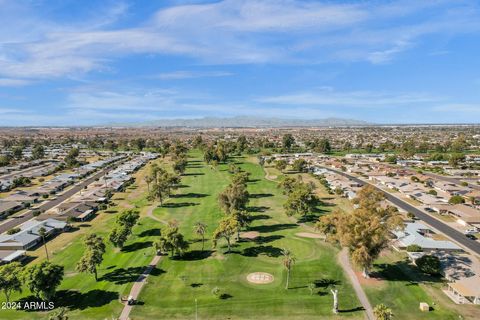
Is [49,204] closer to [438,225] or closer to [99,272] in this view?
[99,272]

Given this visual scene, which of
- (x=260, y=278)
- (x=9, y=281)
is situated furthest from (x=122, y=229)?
(x=260, y=278)

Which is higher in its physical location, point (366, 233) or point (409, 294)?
point (366, 233)

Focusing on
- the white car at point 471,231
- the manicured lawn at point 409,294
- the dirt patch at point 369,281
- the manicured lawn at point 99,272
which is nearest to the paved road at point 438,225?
the white car at point 471,231

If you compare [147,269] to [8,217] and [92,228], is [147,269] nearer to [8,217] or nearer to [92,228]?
[92,228]

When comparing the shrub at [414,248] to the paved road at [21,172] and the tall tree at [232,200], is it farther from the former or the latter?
the paved road at [21,172]

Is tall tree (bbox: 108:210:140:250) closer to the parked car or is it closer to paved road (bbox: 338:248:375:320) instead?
paved road (bbox: 338:248:375:320)

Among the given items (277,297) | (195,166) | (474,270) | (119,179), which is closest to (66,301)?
(277,297)

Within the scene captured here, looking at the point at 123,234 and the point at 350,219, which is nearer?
the point at 350,219
